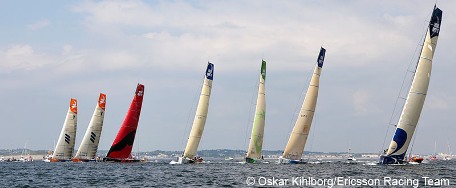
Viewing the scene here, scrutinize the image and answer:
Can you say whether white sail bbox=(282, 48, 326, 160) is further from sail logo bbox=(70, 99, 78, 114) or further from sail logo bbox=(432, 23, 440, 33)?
sail logo bbox=(70, 99, 78, 114)

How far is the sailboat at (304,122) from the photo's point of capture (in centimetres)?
7950

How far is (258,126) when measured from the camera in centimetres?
8869

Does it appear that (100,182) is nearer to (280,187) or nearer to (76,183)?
(76,183)

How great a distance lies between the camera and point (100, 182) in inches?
2045

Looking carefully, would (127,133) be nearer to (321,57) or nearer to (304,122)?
(304,122)

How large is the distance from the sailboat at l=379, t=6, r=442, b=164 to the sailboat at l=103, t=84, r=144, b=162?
35.0m

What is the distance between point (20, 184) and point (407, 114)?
121 ft

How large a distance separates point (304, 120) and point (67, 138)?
3827 centimetres

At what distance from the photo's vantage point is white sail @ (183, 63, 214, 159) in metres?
85.7

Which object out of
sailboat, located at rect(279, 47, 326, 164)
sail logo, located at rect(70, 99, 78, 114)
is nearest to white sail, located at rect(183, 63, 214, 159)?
sailboat, located at rect(279, 47, 326, 164)

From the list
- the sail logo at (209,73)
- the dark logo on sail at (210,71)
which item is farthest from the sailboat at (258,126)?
the sail logo at (209,73)

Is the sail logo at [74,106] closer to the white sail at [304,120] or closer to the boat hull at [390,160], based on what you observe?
the white sail at [304,120]

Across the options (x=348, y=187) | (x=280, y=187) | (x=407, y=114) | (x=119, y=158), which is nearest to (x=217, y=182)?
(x=280, y=187)

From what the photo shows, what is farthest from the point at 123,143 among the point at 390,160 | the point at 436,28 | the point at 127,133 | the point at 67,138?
the point at 436,28
